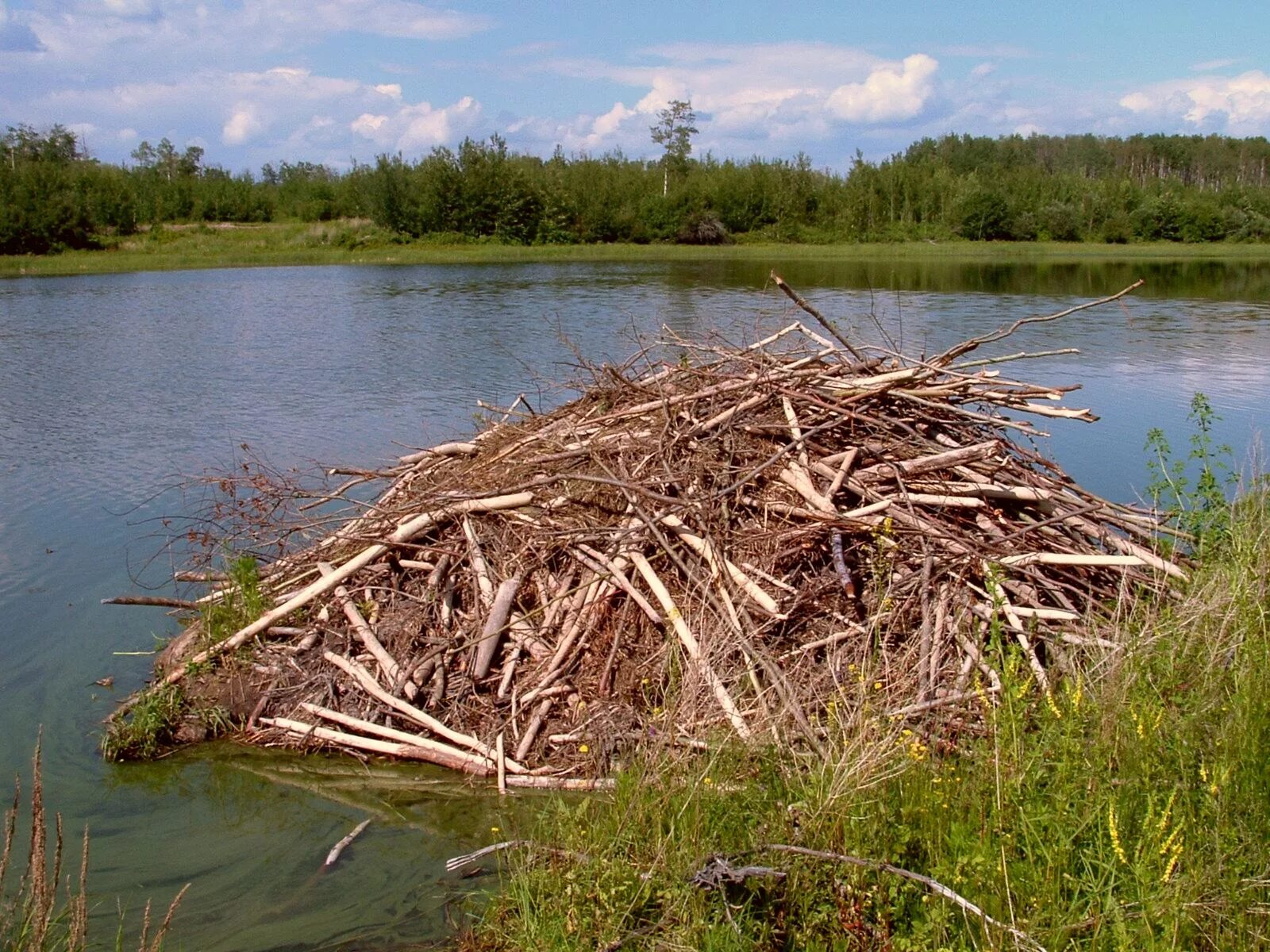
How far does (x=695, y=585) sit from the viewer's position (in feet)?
17.0

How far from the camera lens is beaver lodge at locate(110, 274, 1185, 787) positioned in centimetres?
477

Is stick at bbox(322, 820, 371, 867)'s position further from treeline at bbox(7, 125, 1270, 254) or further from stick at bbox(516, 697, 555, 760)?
treeline at bbox(7, 125, 1270, 254)

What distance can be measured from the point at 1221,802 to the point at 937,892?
973 millimetres

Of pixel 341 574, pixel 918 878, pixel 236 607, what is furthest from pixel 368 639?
pixel 918 878

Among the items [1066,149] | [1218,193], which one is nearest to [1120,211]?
[1218,193]

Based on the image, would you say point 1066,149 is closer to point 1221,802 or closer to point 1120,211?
point 1120,211

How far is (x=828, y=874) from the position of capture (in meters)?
3.37

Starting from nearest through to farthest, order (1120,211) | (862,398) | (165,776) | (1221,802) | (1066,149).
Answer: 1. (1221,802)
2. (165,776)
3. (862,398)
4. (1120,211)
5. (1066,149)

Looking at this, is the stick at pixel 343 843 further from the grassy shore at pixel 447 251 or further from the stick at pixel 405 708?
the grassy shore at pixel 447 251

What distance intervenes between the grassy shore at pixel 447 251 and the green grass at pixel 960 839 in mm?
41168

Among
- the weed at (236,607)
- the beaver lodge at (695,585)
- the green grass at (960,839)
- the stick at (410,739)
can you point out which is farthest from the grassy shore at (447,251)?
the green grass at (960,839)

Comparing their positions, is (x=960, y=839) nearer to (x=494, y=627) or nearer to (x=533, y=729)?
(x=533, y=729)

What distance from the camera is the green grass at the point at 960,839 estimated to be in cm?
309

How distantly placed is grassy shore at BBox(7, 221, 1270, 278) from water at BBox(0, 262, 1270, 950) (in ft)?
26.5
